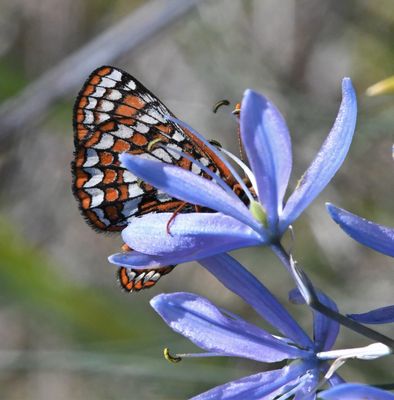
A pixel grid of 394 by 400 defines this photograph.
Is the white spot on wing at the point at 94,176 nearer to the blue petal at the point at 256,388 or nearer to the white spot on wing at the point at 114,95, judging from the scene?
the white spot on wing at the point at 114,95

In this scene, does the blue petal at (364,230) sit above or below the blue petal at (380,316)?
above

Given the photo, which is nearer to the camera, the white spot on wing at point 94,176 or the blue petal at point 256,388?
the blue petal at point 256,388

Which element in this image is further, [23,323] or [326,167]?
[23,323]

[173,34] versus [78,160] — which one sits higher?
[173,34]

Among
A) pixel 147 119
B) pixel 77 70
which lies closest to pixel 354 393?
pixel 147 119

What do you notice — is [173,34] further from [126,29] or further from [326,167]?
[326,167]

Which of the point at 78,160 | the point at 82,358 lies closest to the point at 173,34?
the point at 82,358

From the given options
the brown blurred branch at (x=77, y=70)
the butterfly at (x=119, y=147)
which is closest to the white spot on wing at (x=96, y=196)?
the butterfly at (x=119, y=147)
